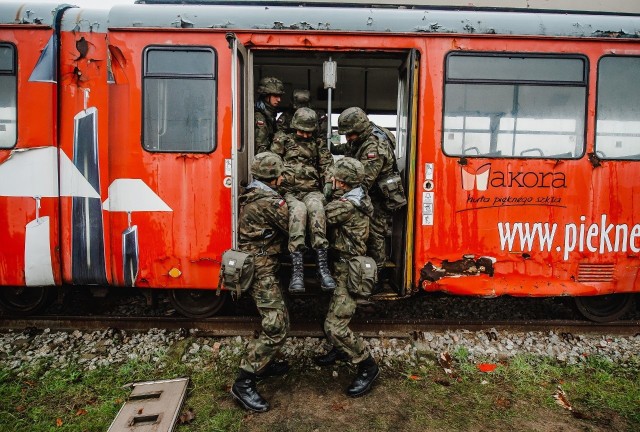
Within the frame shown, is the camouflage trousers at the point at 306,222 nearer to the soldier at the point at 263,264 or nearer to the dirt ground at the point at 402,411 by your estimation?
the soldier at the point at 263,264

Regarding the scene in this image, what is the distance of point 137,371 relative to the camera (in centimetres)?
381

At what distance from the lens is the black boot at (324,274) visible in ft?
11.4

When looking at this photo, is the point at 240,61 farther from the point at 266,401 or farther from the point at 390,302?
the point at 390,302

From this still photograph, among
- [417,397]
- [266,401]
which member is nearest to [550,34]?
[417,397]

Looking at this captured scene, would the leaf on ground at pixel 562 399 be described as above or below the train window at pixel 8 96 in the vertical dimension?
below

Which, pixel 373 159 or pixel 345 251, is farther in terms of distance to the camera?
pixel 373 159

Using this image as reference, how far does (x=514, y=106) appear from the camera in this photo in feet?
14.3

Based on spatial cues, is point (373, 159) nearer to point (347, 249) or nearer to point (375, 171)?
point (375, 171)

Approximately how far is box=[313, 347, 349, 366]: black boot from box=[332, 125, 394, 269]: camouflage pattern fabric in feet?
3.60

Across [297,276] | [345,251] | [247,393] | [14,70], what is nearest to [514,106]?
[345,251]

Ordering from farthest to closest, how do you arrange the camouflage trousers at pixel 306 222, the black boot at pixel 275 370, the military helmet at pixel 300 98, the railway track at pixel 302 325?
the military helmet at pixel 300 98
the railway track at pixel 302 325
the black boot at pixel 275 370
the camouflage trousers at pixel 306 222

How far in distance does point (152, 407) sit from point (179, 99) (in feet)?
9.98

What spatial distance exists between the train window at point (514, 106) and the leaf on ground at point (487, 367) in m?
2.21

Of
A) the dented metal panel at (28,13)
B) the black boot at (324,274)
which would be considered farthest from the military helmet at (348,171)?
the dented metal panel at (28,13)
